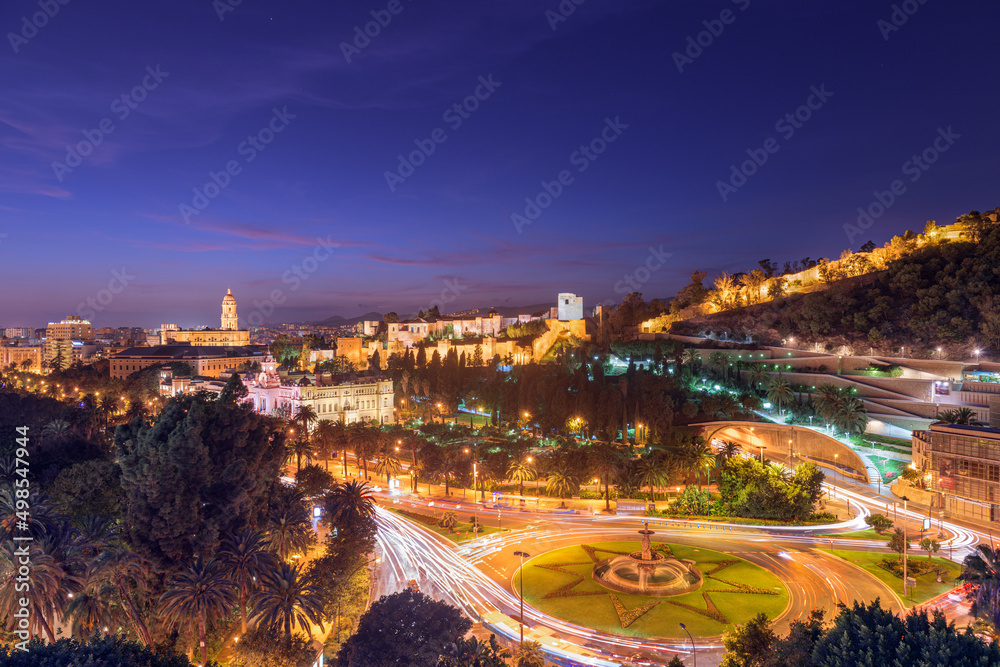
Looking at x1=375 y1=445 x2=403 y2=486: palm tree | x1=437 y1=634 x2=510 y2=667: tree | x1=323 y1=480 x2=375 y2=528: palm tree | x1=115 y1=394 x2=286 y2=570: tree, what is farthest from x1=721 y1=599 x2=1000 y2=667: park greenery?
x1=375 y1=445 x2=403 y2=486: palm tree

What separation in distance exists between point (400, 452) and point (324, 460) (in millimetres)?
6694

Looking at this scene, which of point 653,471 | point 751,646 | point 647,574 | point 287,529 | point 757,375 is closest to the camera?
point 751,646

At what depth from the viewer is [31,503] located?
21.6 metres

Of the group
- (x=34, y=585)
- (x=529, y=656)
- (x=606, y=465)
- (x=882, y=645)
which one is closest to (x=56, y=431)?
(x=34, y=585)

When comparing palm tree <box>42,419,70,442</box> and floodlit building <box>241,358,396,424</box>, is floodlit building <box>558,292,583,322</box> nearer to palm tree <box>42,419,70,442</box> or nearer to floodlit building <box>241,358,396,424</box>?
floodlit building <box>241,358,396,424</box>

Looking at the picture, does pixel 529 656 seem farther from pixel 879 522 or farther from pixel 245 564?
pixel 879 522

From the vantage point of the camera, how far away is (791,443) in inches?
1702

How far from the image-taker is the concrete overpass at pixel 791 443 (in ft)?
131

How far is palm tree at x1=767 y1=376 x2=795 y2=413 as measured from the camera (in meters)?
47.1

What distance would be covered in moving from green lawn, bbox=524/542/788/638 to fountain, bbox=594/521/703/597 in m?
0.37

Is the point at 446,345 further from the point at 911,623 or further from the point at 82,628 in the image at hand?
the point at 911,623

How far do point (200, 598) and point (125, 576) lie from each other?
127 inches

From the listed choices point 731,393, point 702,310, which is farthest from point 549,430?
point 702,310

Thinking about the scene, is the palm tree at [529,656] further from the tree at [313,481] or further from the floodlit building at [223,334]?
the floodlit building at [223,334]
